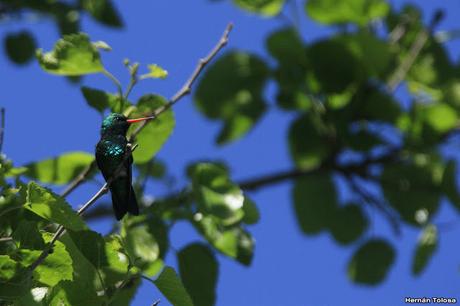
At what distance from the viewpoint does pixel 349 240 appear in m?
4.23

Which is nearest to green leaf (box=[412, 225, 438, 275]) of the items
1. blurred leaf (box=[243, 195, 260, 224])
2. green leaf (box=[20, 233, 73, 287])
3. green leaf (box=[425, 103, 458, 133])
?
green leaf (box=[425, 103, 458, 133])

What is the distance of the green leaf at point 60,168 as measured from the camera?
3.22 m

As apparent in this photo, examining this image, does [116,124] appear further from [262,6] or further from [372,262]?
[372,262]

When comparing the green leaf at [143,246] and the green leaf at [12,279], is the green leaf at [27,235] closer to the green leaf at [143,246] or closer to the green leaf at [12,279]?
the green leaf at [12,279]

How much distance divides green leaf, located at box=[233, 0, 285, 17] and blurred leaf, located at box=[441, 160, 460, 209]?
3.41 feet

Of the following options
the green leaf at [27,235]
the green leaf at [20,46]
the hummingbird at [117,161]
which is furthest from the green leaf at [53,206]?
the green leaf at [20,46]

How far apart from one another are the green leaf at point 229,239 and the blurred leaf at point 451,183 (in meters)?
1.11

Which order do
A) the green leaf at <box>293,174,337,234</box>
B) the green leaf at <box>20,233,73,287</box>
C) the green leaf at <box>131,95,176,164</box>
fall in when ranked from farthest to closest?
the green leaf at <box>293,174,337,234</box> → the green leaf at <box>131,95,176,164</box> → the green leaf at <box>20,233,73,287</box>

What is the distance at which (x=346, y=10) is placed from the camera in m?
3.92

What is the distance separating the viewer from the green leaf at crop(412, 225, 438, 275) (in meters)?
3.74

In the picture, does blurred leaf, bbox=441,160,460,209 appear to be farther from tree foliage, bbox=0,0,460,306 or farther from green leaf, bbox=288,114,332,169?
green leaf, bbox=288,114,332,169

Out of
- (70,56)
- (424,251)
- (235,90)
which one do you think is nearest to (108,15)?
(235,90)

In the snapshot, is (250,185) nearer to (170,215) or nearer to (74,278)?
(170,215)

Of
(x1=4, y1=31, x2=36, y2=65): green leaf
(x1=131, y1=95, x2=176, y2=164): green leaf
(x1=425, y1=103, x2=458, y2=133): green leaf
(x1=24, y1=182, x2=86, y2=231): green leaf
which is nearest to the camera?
(x1=24, y1=182, x2=86, y2=231): green leaf
